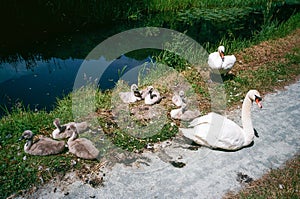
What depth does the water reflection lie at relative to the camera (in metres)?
8.31

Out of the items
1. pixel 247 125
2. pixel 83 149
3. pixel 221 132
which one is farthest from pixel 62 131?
pixel 247 125

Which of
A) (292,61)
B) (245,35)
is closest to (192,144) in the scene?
(292,61)

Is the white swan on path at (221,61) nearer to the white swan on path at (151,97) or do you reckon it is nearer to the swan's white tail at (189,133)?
the white swan on path at (151,97)

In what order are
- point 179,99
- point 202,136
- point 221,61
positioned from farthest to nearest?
1. point 221,61
2. point 179,99
3. point 202,136

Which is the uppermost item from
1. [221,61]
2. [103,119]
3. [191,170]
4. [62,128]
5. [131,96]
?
[221,61]

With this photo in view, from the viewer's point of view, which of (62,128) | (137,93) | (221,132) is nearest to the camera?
(221,132)

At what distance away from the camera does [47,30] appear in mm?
12875

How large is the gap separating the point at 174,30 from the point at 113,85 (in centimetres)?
564

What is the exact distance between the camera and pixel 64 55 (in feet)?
36.6

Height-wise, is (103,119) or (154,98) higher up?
(154,98)

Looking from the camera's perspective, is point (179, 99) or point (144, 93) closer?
point (179, 99)

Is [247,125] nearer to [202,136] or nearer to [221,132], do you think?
[221,132]

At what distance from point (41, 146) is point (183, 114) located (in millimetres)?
2978

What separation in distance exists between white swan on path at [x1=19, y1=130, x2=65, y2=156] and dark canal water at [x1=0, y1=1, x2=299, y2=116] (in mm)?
2120
